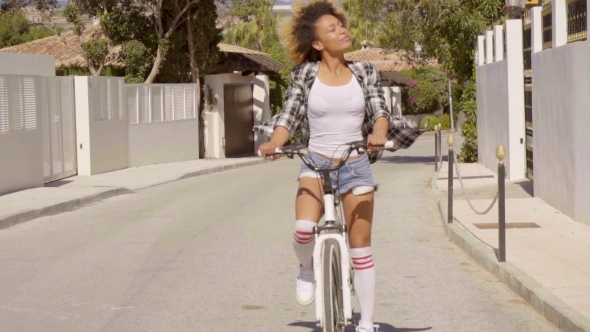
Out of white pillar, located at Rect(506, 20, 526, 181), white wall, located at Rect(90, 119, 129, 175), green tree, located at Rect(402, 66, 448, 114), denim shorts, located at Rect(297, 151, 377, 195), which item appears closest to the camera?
denim shorts, located at Rect(297, 151, 377, 195)

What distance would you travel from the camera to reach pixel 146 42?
30.9 metres

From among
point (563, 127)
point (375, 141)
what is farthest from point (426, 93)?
point (375, 141)

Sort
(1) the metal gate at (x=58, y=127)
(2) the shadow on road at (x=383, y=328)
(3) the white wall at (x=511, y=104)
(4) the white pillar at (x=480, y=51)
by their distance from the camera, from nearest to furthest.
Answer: (2) the shadow on road at (x=383, y=328) → (3) the white wall at (x=511, y=104) → (1) the metal gate at (x=58, y=127) → (4) the white pillar at (x=480, y=51)

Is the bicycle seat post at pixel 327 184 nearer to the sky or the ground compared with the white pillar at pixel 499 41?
nearer to the ground

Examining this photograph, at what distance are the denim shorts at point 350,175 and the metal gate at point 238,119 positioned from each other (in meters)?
28.3

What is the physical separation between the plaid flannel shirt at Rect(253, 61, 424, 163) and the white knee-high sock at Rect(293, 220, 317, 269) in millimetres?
514

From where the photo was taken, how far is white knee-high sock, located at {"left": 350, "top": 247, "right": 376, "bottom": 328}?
19.7 ft

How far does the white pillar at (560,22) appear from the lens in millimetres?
14031

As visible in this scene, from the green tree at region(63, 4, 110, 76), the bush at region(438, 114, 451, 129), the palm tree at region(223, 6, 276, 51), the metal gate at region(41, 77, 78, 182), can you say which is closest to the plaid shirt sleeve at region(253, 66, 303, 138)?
the metal gate at region(41, 77, 78, 182)

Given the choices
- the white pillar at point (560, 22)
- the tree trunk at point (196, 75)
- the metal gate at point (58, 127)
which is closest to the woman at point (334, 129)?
the white pillar at point (560, 22)

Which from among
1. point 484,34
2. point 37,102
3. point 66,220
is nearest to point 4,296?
point 66,220

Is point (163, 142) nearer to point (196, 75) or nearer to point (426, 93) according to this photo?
point (196, 75)

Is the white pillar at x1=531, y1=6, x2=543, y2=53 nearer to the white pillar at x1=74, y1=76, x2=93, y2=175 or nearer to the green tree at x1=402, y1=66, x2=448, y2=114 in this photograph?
the white pillar at x1=74, y1=76, x2=93, y2=175

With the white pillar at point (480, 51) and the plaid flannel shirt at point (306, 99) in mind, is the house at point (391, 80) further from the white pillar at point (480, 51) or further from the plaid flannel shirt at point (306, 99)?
the plaid flannel shirt at point (306, 99)
